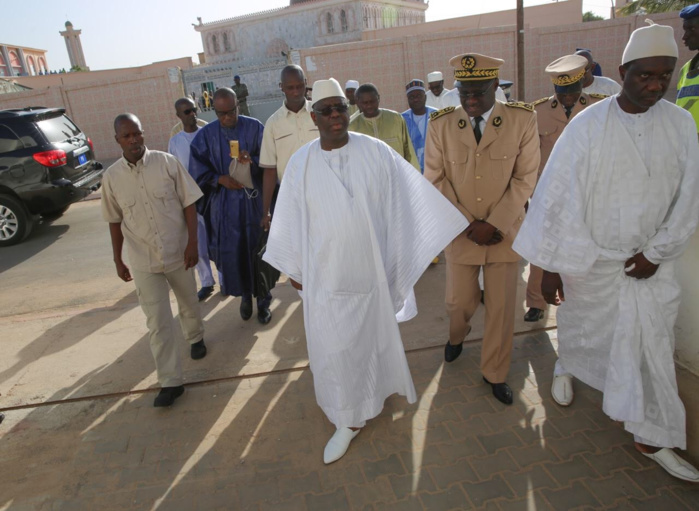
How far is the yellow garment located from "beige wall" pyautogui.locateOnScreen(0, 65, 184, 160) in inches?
516

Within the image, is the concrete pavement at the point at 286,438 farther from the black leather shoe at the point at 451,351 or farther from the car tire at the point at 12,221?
the car tire at the point at 12,221

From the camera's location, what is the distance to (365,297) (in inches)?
110

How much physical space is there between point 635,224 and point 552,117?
1.81 m

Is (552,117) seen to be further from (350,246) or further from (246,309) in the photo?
(246,309)

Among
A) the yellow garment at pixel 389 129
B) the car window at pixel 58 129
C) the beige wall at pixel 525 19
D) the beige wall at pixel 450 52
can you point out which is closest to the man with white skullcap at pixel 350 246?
the yellow garment at pixel 389 129

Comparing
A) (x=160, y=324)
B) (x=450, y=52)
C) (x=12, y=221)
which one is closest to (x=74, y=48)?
(x=450, y=52)

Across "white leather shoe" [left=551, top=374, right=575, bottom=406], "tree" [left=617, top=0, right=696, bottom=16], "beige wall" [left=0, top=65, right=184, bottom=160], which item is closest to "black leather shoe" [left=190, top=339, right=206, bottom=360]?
"white leather shoe" [left=551, top=374, right=575, bottom=406]

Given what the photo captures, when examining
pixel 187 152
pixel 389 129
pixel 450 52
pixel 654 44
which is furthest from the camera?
pixel 450 52

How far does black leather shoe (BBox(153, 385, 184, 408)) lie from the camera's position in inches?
131

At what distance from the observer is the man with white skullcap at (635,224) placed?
240 centimetres

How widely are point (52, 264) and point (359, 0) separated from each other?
35609mm

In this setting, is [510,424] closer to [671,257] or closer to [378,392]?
[378,392]

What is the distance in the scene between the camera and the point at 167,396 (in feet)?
11.0

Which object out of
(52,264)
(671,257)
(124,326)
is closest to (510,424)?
(671,257)
